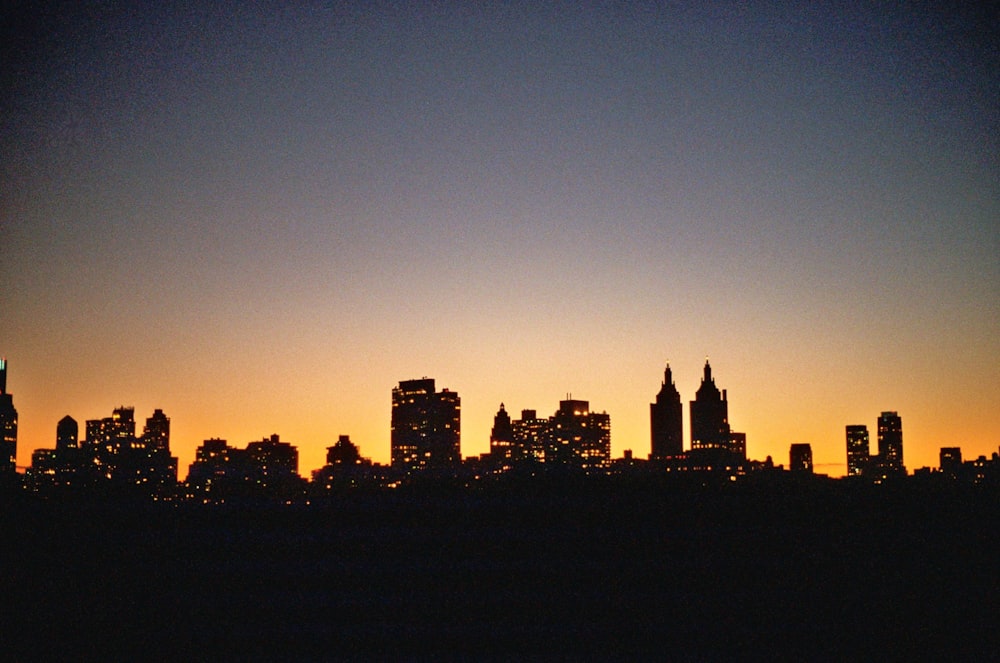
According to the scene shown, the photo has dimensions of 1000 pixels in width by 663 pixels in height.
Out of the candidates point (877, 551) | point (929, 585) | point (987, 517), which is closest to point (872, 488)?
point (987, 517)

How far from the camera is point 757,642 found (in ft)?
103

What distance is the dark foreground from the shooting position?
105 feet

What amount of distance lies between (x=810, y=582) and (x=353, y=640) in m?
18.2

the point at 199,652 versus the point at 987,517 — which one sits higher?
the point at 987,517

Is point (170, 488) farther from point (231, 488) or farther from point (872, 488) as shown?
point (872, 488)

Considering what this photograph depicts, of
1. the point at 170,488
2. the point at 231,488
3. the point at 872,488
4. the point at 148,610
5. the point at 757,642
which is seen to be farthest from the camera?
the point at 231,488

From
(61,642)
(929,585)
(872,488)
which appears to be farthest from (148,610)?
(872,488)

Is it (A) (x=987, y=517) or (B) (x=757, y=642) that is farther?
(A) (x=987, y=517)

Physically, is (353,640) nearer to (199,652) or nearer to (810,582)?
(199,652)

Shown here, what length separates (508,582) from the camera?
37.8 m

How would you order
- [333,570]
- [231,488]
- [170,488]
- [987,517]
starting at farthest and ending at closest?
[231,488] → [170,488] → [987,517] → [333,570]

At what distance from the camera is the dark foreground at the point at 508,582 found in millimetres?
31969

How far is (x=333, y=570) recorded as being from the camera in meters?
38.9

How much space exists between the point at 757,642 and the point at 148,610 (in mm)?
22995
